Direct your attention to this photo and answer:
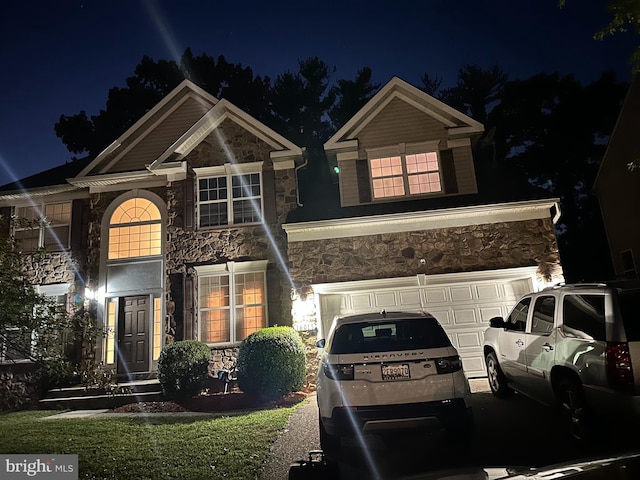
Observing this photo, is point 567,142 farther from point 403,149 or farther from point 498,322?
point 498,322

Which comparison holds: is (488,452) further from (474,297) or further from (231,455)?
(474,297)

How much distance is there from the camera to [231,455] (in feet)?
18.5

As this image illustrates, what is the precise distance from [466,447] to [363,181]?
9137mm

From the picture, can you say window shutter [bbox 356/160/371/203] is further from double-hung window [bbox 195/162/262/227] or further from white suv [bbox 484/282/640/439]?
white suv [bbox 484/282/640/439]

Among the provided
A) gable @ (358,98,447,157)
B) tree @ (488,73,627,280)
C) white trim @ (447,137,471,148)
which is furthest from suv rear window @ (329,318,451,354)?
tree @ (488,73,627,280)

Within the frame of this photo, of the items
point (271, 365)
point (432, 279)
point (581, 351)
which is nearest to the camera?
point (581, 351)

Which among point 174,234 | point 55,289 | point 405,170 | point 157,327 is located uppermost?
point 405,170

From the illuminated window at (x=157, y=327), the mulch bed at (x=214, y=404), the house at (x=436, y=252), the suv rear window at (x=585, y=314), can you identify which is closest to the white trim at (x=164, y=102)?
the illuminated window at (x=157, y=327)

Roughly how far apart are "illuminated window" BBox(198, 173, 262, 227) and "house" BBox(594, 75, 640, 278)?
13.1 meters

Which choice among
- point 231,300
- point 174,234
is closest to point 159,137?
point 174,234

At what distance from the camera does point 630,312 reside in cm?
455

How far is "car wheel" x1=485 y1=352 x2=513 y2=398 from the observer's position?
7.61m

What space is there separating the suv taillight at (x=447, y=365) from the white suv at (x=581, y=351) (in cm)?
135

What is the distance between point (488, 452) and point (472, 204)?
7822 millimetres
